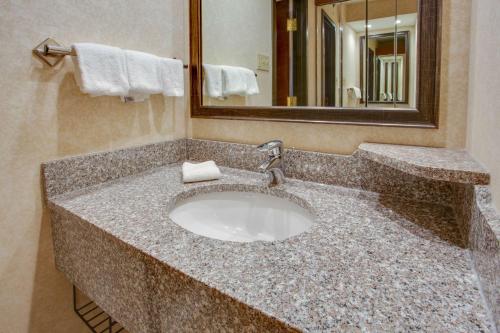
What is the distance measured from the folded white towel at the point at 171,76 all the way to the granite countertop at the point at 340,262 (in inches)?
18.1

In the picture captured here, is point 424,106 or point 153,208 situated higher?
point 424,106

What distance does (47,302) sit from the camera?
961 mm

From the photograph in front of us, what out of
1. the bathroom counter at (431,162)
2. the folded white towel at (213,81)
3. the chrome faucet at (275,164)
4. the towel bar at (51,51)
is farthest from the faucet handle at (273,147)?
the towel bar at (51,51)

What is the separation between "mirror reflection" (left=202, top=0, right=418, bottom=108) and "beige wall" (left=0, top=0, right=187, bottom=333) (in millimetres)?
332

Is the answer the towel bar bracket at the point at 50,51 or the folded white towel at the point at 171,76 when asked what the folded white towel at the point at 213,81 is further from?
the towel bar bracket at the point at 50,51

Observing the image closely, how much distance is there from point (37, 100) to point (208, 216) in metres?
0.60

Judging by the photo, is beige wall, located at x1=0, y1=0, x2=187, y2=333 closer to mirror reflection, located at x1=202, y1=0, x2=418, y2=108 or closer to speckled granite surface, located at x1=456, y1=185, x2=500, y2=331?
mirror reflection, located at x1=202, y1=0, x2=418, y2=108

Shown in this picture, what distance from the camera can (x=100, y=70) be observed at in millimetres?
923

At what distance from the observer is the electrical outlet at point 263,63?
113 centimetres

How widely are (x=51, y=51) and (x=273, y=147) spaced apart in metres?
0.68

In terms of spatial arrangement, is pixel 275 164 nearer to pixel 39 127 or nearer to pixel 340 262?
pixel 340 262

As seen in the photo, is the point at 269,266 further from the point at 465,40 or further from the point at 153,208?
the point at 465,40

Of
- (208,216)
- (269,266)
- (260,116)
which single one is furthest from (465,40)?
(208,216)

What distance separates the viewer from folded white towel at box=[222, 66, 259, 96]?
117 cm
